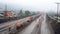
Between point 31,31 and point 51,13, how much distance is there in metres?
0.42

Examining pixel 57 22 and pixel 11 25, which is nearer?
pixel 11 25

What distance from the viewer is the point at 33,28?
5.20 ft

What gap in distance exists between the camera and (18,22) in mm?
1544

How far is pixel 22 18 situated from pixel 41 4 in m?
0.37

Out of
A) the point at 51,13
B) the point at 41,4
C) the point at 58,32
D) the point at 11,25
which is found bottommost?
the point at 58,32

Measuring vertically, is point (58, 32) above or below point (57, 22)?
below

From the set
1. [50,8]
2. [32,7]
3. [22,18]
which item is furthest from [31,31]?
[50,8]

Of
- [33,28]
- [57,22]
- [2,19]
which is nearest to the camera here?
[2,19]

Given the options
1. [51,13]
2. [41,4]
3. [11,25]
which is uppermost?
[41,4]

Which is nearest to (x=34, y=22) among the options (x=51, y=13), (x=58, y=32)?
(x=51, y=13)

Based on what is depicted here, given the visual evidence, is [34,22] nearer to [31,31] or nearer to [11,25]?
[31,31]

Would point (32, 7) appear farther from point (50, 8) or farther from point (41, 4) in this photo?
point (50, 8)

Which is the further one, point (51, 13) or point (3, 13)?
point (51, 13)

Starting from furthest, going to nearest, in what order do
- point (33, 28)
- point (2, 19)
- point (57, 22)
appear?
point (57, 22)
point (33, 28)
point (2, 19)
